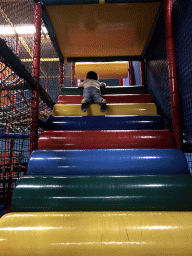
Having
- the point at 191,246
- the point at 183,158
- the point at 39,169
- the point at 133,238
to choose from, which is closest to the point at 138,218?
the point at 133,238

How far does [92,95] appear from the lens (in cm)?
242

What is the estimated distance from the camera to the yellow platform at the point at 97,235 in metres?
0.76

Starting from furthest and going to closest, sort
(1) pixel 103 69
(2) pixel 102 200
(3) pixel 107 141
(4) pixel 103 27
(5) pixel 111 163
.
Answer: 1. (1) pixel 103 69
2. (4) pixel 103 27
3. (3) pixel 107 141
4. (5) pixel 111 163
5. (2) pixel 102 200

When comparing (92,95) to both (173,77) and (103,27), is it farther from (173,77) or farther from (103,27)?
(103,27)

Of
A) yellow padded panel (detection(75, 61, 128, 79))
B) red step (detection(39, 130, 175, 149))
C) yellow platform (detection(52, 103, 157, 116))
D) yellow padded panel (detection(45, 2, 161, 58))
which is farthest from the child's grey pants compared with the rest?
yellow padded panel (detection(75, 61, 128, 79))

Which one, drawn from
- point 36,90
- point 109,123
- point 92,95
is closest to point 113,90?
point 92,95

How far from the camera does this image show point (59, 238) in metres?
0.79

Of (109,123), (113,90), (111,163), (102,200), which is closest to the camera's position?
(102,200)

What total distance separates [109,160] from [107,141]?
0.31m

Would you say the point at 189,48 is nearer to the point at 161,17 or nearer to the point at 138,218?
the point at 161,17

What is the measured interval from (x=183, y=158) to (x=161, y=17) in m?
2.33

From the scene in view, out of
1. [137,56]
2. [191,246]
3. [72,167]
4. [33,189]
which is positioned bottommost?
[191,246]

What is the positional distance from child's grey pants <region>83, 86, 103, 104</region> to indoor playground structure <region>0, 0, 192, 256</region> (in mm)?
184

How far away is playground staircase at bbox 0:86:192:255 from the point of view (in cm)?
78
